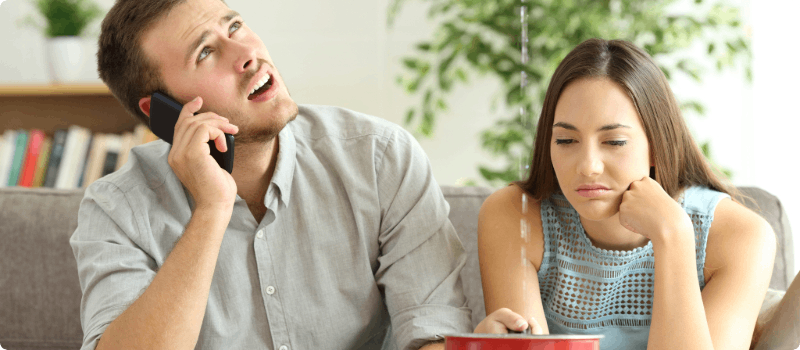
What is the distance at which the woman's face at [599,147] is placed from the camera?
990mm

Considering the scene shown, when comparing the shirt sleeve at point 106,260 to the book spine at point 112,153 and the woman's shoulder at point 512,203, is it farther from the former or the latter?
the book spine at point 112,153

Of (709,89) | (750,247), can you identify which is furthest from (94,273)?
(709,89)

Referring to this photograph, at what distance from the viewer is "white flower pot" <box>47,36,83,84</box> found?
2334mm

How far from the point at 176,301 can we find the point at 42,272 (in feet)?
2.06

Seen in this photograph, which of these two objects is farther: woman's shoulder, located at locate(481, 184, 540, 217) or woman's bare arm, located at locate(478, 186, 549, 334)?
woman's shoulder, located at locate(481, 184, 540, 217)

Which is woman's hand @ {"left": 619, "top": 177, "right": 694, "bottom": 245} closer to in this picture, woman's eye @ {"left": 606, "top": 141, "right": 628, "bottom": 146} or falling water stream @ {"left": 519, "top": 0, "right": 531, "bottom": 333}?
woman's eye @ {"left": 606, "top": 141, "right": 628, "bottom": 146}

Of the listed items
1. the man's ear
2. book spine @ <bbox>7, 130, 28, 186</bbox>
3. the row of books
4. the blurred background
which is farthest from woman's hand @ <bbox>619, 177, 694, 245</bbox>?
book spine @ <bbox>7, 130, 28, 186</bbox>

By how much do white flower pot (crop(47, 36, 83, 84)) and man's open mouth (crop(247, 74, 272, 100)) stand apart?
61.9 inches

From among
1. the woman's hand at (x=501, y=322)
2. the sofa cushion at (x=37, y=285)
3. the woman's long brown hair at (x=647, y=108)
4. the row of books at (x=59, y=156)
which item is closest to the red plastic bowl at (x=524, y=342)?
the woman's hand at (x=501, y=322)

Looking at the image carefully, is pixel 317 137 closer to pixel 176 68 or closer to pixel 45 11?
pixel 176 68

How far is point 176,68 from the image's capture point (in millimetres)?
1167

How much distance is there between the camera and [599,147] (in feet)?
3.26

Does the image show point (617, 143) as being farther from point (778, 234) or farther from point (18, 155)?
point (18, 155)

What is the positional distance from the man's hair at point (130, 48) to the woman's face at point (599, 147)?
0.74 m
